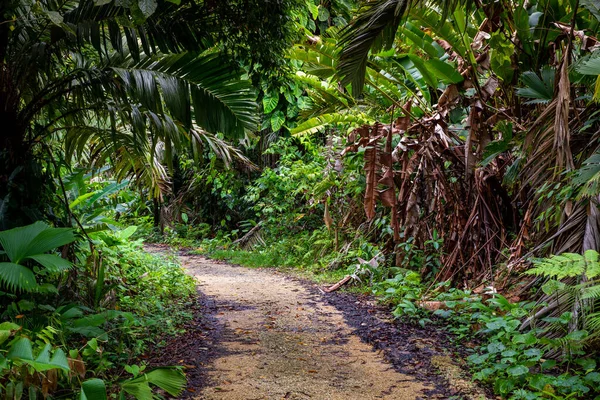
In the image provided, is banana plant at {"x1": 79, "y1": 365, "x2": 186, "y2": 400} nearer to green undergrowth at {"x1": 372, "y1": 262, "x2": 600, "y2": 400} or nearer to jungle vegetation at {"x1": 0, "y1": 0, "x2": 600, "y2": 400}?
jungle vegetation at {"x1": 0, "y1": 0, "x2": 600, "y2": 400}

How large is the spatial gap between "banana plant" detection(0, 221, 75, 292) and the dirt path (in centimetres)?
138

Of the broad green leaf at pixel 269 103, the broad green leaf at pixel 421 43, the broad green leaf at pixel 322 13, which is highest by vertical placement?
the broad green leaf at pixel 322 13

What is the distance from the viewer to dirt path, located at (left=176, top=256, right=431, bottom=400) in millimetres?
3744

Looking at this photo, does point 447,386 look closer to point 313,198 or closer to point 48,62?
point 48,62

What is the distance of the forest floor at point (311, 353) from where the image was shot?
148 inches

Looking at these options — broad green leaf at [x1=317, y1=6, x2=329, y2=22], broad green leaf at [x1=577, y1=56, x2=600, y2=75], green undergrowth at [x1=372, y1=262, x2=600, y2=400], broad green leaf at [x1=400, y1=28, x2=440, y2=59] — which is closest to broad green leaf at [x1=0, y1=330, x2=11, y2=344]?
green undergrowth at [x1=372, y1=262, x2=600, y2=400]

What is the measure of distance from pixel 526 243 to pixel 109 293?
449 cm

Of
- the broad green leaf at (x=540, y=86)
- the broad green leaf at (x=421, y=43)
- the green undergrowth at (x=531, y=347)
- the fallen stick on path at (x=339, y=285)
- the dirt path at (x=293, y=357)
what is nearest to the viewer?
the green undergrowth at (x=531, y=347)

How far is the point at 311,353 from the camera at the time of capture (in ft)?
15.2

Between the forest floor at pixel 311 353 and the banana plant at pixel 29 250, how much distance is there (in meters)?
1.22

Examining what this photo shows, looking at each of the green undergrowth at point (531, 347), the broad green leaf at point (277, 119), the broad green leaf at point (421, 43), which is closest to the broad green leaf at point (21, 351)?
the green undergrowth at point (531, 347)

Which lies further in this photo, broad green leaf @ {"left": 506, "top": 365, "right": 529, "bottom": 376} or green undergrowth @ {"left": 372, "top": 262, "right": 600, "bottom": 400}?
broad green leaf @ {"left": 506, "top": 365, "right": 529, "bottom": 376}

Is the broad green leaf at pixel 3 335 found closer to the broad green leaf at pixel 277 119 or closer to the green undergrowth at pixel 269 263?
the green undergrowth at pixel 269 263

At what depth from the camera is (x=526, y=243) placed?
18.6 ft
